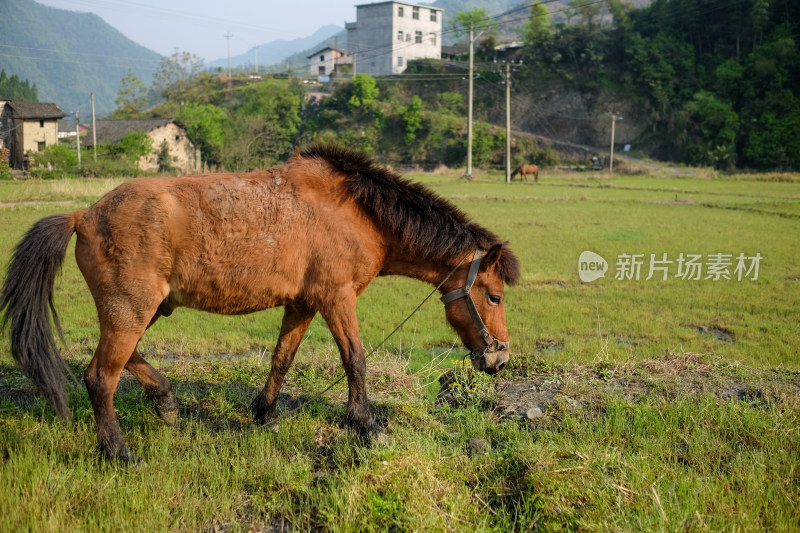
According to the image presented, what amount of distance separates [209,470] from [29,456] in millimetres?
1183

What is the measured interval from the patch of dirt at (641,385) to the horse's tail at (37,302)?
329cm

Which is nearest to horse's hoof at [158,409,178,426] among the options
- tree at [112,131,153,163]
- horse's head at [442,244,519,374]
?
horse's head at [442,244,519,374]

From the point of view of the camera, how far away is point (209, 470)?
4.15 meters

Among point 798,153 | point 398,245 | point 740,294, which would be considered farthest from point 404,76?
point 398,245

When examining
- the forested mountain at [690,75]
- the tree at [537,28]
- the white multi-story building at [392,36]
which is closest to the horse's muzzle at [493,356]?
the forested mountain at [690,75]

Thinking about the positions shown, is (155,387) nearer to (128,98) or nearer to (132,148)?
(132,148)

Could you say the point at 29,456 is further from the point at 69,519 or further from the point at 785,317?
the point at 785,317

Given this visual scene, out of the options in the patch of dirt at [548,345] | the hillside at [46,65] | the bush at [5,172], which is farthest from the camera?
the hillside at [46,65]

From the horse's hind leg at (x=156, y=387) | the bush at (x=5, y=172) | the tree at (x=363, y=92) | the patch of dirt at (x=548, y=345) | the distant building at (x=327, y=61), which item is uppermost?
the distant building at (x=327, y=61)

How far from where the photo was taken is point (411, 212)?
5160 millimetres

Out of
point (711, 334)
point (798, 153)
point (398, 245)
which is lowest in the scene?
point (711, 334)

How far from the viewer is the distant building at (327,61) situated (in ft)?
273

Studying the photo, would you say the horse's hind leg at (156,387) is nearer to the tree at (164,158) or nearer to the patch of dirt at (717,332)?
the patch of dirt at (717,332)

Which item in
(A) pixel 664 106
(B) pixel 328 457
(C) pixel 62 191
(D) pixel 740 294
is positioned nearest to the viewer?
(B) pixel 328 457
